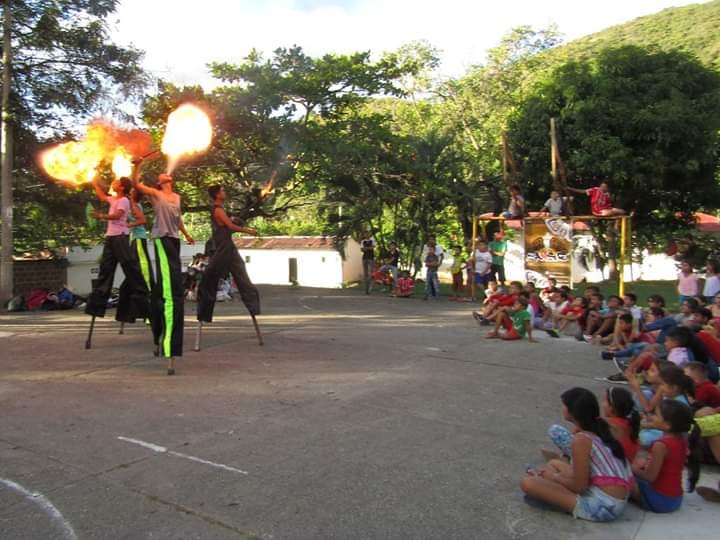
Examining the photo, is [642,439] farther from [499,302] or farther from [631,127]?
[631,127]

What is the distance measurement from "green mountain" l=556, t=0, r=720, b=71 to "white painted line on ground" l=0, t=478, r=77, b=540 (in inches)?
2628

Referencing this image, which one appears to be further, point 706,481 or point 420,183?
point 420,183

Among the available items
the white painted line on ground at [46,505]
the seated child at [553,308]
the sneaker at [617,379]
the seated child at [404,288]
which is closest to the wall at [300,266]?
the seated child at [404,288]

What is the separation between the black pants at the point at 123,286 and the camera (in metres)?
8.26

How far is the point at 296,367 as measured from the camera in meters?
7.31

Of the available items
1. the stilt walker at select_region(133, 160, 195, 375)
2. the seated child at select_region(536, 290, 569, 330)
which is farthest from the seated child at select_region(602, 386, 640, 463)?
the seated child at select_region(536, 290, 569, 330)

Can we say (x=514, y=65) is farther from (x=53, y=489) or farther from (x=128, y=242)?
(x=53, y=489)

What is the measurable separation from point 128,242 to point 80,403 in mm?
3159

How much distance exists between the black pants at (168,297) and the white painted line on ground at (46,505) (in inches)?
110

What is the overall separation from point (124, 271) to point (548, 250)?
833 centimetres

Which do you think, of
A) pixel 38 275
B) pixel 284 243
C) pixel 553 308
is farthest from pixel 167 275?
pixel 284 243

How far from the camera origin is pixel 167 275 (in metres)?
7.03

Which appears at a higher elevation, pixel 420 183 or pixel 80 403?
pixel 420 183

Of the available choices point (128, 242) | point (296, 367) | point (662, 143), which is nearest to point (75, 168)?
point (128, 242)
